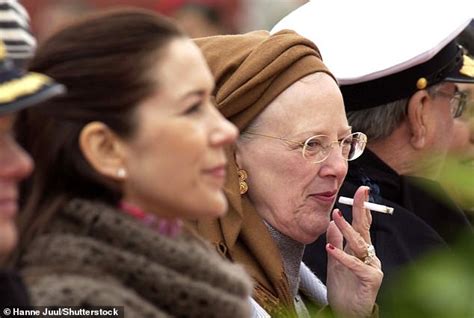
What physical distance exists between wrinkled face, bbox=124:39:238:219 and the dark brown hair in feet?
0.08

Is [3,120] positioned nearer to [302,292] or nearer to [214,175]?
[214,175]

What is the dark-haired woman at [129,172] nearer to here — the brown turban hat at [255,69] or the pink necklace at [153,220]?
the pink necklace at [153,220]

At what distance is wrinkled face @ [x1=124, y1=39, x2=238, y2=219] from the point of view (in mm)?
2211

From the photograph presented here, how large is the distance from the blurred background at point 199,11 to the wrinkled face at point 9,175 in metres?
5.79

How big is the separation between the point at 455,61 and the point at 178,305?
2.45 m

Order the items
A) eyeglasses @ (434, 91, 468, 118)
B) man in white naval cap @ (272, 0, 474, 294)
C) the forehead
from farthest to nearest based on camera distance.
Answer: eyeglasses @ (434, 91, 468, 118)
man in white naval cap @ (272, 0, 474, 294)
the forehead

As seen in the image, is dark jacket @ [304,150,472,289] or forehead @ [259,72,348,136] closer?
forehead @ [259,72,348,136]

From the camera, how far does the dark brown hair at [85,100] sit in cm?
222

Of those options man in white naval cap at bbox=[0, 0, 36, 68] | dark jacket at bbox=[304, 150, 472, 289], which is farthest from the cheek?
A: dark jacket at bbox=[304, 150, 472, 289]

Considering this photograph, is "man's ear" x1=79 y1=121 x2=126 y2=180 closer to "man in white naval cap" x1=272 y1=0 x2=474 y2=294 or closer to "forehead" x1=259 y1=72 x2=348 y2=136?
"forehead" x1=259 y1=72 x2=348 y2=136

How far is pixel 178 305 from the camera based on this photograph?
85.7 inches

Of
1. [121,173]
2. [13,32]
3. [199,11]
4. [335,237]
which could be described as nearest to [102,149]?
[121,173]

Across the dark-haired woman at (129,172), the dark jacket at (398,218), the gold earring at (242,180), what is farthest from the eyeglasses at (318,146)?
the dark-haired woman at (129,172)

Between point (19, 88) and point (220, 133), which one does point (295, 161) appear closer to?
point (220, 133)
